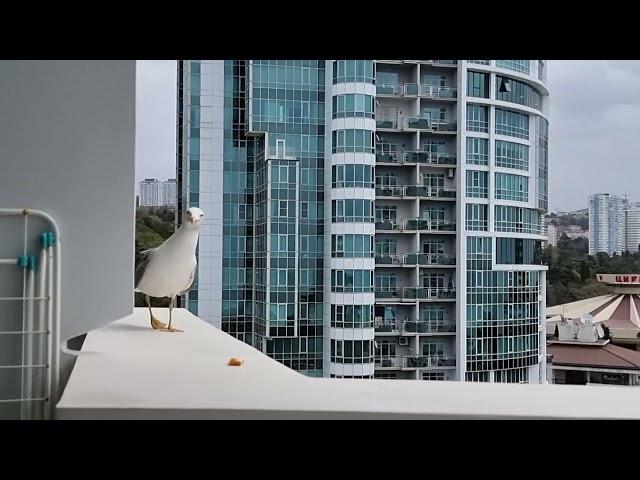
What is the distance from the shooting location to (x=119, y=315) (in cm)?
173

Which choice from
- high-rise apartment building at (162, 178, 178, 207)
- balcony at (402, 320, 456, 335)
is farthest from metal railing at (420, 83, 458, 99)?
high-rise apartment building at (162, 178, 178, 207)

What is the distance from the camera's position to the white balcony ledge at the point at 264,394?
113 cm

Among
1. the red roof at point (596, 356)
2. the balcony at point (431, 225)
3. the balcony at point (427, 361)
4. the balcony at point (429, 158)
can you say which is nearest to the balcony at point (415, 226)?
the balcony at point (431, 225)

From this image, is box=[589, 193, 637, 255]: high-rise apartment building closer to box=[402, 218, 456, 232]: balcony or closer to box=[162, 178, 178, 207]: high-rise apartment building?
box=[402, 218, 456, 232]: balcony

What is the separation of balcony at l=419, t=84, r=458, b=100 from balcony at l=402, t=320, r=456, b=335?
116 inches

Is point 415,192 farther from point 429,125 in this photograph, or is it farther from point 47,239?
point 47,239

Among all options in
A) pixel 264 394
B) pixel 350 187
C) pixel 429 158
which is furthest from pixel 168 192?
pixel 429 158

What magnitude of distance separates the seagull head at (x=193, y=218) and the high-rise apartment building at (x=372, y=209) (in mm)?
5395

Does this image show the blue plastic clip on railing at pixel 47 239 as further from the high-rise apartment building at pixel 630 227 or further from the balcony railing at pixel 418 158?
the balcony railing at pixel 418 158

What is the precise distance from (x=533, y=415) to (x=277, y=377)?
2.04 ft

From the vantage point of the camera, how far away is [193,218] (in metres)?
1.92
